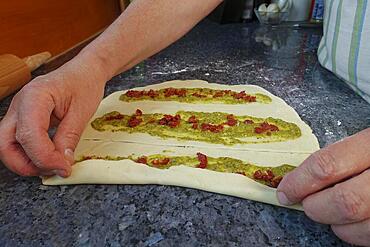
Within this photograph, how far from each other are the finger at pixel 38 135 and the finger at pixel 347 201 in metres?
0.41

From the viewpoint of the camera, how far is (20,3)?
3.72 feet

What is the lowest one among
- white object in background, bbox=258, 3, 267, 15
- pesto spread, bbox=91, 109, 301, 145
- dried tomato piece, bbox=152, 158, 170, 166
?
dried tomato piece, bbox=152, 158, 170, 166

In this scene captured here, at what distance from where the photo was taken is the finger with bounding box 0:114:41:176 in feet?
1.99

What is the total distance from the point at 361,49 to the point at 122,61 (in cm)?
55

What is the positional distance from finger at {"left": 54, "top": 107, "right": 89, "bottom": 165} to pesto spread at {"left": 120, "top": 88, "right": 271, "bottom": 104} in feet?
0.97

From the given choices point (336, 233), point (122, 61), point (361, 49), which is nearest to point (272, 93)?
point (361, 49)

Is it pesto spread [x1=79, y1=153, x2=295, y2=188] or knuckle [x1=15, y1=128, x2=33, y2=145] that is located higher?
knuckle [x1=15, y1=128, x2=33, y2=145]

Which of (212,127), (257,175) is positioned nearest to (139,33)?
(212,127)

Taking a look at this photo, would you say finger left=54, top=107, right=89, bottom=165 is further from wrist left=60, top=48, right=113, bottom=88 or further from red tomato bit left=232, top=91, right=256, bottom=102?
red tomato bit left=232, top=91, right=256, bottom=102

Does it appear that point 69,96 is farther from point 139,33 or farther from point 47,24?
point 47,24

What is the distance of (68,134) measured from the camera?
633 millimetres

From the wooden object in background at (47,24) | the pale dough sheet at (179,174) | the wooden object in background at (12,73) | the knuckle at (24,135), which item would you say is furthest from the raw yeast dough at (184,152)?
the wooden object in background at (47,24)

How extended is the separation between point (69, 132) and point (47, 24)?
0.77 metres

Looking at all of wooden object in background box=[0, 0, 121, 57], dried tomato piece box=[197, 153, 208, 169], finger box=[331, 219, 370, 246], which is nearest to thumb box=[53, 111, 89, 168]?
dried tomato piece box=[197, 153, 208, 169]
